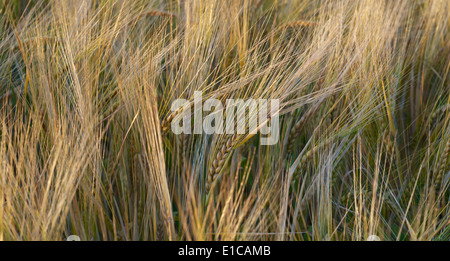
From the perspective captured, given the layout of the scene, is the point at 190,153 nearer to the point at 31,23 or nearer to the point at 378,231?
the point at 378,231

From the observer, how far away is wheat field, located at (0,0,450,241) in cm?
85

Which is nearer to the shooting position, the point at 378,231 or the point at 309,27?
the point at 378,231

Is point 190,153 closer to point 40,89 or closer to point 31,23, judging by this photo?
point 40,89

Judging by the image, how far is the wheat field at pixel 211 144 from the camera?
0.85 metres

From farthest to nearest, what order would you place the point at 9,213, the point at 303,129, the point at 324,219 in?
the point at 303,129
the point at 324,219
the point at 9,213

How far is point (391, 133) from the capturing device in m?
1.12

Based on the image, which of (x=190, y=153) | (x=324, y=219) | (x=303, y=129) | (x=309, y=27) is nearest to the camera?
(x=324, y=219)

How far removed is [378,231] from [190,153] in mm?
448

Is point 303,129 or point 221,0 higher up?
point 221,0

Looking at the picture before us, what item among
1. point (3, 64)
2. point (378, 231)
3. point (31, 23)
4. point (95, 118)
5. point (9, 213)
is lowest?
point (378, 231)

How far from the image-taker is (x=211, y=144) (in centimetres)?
98

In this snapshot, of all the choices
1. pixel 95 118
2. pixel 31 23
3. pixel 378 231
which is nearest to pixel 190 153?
pixel 95 118

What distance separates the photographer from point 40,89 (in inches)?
39.3

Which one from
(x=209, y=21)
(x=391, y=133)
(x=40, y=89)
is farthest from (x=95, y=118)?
(x=391, y=133)
